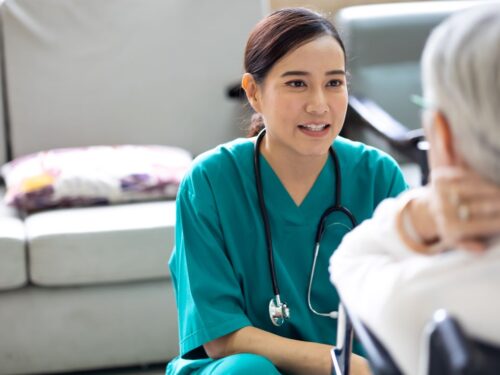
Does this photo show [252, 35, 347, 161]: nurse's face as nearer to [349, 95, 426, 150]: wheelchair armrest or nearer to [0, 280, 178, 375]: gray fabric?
[349, 95, 426, 150]: wheelchair armrest

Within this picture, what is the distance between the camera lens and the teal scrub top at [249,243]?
1651 millimetres

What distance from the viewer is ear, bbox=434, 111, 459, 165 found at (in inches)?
35.4

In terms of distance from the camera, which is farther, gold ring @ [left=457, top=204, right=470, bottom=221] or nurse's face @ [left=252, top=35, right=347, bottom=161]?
nurse's face @ [left=252, top=35, right=347, bottom=161]

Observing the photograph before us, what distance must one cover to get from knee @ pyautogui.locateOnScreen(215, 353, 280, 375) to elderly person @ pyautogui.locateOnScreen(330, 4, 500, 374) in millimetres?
546

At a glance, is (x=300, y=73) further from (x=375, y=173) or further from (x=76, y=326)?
(x=76, y=326)

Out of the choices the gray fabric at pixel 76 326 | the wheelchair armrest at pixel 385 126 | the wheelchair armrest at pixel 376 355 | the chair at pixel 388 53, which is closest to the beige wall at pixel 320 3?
the chair at pixel 388 53

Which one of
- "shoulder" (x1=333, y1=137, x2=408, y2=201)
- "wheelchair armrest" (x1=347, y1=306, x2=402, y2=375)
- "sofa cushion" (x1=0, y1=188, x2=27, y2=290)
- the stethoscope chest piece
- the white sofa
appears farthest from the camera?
the white sofa

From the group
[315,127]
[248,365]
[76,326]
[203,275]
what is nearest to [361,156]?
[315,127]

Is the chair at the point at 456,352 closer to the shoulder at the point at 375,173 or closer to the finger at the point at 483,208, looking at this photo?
the finger at the point at 483,208

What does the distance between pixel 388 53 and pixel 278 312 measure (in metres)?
1.79

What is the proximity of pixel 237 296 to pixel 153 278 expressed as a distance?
946mm

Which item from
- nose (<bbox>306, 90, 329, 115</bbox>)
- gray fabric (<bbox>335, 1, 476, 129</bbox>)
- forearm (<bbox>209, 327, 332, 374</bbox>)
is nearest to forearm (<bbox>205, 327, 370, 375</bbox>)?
forearm (<bbox>209, 327, 332, 374</bbox>)

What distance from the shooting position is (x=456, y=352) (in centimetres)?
82

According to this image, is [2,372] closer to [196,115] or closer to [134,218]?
[134,218]
